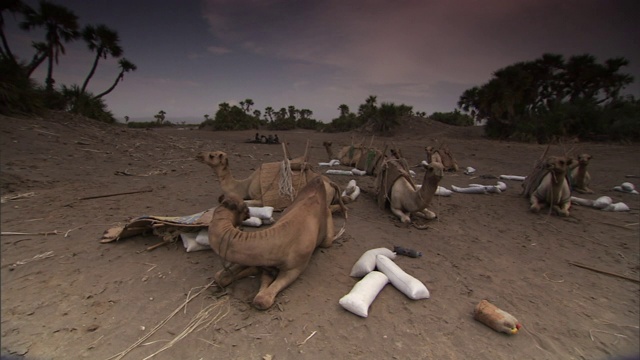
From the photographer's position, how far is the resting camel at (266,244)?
2.29 m

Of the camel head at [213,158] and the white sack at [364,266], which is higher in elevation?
the camel head at [213,158]

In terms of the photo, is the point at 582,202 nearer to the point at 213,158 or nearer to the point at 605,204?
the point at 605,204

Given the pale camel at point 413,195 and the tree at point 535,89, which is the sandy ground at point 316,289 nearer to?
the pale camel at point 413,195

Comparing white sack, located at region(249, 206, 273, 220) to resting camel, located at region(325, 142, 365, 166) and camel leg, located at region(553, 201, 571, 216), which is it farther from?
resting camel, located at region(325, 142, 365, 166)

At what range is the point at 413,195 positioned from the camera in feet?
15.9

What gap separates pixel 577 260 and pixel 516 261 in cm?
76

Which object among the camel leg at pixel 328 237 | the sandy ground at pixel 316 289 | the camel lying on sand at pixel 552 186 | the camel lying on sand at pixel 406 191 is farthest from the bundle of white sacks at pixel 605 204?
the camel leg at pixel 328 237

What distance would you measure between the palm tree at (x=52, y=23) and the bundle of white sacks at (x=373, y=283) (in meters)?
3.49

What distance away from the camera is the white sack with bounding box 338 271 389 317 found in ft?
7.80

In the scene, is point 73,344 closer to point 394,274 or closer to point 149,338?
point 149,338

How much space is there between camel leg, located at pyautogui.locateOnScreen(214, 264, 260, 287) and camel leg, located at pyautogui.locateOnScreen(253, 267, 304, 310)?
32cm

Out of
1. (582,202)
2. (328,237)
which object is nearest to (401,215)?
(328,237)

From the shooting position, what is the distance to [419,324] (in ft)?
7.72

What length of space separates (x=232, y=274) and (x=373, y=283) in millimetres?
1364
